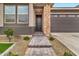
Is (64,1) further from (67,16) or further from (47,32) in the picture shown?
(67,16)

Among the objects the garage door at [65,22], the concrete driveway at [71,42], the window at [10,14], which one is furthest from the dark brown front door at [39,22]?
the window at [10,14]

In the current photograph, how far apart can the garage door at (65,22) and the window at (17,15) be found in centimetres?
683

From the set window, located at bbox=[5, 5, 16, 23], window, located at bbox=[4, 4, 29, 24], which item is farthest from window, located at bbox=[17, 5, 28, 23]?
window, located at bbox=[5, 5, 16, 23]

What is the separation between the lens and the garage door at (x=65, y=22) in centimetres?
1841

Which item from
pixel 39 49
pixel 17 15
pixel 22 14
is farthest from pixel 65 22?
pixel 39 49

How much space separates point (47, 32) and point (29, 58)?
974 centimetres

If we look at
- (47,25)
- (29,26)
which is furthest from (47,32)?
(29,26)

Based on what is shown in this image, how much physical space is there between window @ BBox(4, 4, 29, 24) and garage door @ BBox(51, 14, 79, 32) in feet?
22.4

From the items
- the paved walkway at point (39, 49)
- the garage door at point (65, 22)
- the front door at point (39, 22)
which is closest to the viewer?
the paved walkway at point (39, 49)

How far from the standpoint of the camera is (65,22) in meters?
18.9

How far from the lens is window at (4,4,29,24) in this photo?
11.0m

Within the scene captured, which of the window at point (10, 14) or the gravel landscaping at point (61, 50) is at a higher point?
the window at point (10, 14)

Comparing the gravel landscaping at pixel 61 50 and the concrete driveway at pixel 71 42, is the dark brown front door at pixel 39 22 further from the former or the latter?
the gravel landscaping at pixel 61 50

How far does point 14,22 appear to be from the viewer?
11078 mm
